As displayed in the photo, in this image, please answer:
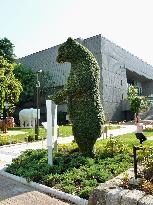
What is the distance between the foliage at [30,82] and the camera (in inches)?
1875

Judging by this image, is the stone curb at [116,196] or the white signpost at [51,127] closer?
the stone curb at [116,196]

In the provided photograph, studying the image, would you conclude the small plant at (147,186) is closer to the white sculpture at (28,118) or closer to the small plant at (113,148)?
the small plant at (113,148)

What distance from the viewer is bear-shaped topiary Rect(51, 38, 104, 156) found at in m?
11.2

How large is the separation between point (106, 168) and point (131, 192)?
3.09 metres

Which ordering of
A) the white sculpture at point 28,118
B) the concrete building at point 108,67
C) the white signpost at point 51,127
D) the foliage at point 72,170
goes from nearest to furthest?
the foliage at point 72,170 < the white signpost at point 51,127 < the white sculpture at point 28,118 < the concrete building at point 108,67

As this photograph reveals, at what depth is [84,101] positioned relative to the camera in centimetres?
1138

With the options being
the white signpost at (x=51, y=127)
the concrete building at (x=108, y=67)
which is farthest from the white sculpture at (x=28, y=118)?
the white signpost at (x=51, y=127)

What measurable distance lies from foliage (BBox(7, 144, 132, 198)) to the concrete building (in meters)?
34.0

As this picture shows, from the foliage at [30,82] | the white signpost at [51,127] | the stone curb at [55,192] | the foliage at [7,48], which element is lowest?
the stone curb at [55,192]

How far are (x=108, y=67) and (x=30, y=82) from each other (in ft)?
41.6

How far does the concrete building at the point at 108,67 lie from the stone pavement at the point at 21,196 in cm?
3627

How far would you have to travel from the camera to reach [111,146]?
1205cm

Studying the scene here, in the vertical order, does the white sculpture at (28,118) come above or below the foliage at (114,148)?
above

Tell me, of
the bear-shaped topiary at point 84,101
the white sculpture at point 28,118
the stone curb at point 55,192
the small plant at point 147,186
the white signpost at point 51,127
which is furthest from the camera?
the white sculpture at point 28,118
